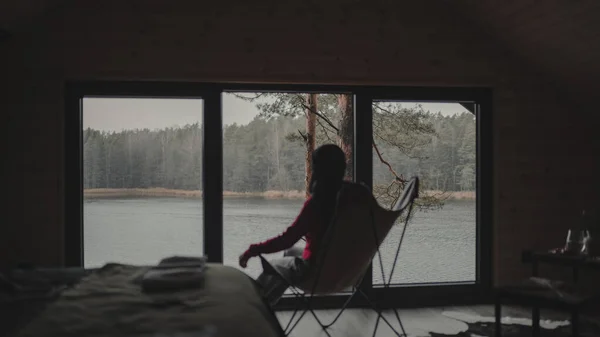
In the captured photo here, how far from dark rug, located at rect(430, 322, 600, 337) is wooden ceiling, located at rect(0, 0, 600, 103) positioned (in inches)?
71.5

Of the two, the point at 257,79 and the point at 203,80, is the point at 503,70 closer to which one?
the point at 257,79

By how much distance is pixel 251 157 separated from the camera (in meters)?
4.92

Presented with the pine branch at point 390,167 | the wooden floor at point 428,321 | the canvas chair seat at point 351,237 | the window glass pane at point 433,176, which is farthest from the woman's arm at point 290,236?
the pine branch at point 390,167

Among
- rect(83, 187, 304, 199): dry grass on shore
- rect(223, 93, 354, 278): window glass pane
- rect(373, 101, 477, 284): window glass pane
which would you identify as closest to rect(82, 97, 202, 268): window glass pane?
rect(83, 187, 304, 199): dry grass on shore

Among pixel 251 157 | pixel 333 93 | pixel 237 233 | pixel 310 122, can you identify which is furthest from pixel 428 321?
pixel 310 122

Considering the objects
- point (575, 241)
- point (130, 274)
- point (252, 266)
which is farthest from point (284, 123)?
point (130, 274)

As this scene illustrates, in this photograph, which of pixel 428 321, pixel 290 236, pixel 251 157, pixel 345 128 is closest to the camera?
pixel 290 236

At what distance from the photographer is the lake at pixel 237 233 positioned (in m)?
4.20

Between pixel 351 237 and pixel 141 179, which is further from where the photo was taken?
pixel 141 179

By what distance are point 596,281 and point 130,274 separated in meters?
3.89

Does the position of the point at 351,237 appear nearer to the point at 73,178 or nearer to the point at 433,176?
the point at 433,176

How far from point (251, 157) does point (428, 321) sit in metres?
2.07

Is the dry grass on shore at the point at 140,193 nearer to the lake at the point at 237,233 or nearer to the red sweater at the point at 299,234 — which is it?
the lake at the point at 237,233

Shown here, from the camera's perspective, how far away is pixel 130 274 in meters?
2.33
